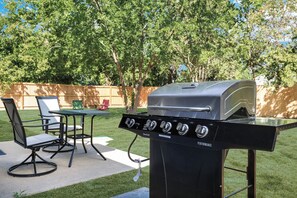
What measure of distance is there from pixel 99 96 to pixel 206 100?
18.2 metres

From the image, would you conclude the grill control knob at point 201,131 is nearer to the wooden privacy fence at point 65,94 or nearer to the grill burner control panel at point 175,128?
the grill burner control panel at point 175,128

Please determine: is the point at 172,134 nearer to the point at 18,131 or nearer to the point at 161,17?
the point at 18,131

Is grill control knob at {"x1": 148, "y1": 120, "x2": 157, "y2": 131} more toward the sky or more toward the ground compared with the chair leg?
more toward the sky

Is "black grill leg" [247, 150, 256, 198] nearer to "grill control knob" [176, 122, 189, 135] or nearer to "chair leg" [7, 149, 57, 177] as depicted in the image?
"grill control knob" [176, 122, 189, 135]

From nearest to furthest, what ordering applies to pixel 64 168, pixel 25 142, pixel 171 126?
1. pixel 171 126
2. pixel 25 142
3. pixel 64 168

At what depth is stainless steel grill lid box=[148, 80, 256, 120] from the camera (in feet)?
6.24

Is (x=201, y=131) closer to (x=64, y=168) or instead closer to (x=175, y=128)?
(x=175, y=128)

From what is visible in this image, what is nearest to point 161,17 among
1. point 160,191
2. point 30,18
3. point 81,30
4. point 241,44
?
point 81,30

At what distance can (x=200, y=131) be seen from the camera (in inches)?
74.0

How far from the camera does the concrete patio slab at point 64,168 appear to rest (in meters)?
3.32

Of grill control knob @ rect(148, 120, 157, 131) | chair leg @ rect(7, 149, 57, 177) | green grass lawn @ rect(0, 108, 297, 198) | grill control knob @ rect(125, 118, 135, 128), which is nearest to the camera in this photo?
grill control knob @ rect(148, 120, 157, 131)

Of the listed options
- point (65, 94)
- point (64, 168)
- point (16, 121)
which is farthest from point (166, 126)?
point (65, 94)

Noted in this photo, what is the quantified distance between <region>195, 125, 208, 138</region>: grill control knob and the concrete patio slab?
7.28 feet

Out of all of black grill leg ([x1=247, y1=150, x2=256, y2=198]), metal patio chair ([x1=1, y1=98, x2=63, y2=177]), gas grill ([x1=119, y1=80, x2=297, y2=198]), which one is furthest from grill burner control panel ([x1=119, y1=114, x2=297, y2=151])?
metal patio chair ([x1=1, y1=98, x2=63, y2=177])
